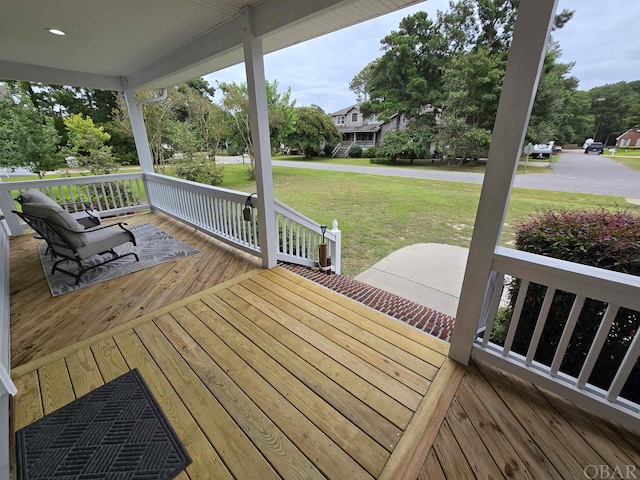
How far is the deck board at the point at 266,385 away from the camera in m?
1.27

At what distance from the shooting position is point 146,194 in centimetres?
563

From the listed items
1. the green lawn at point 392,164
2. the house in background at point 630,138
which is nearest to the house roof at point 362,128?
the green lawn at point 392,164

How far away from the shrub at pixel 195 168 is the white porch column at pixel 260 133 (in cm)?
655

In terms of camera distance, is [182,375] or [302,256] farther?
[302,256]

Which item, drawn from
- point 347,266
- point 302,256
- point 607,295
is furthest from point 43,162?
point 607,295

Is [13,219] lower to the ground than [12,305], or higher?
higher

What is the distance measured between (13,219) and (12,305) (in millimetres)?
2939

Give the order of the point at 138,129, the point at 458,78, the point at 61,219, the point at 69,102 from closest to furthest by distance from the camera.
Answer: the point at 61,219 → the point at 458,78 → the point at 138,129 → the point at 69,102

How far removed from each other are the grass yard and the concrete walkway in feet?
1.26

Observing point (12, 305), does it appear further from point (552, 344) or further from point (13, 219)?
point (552, 344)

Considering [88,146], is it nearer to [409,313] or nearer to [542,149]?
[409,313]

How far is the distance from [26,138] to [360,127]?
830cm

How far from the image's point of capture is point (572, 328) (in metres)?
1.42

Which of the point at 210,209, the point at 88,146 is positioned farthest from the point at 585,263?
the point at 88,146
